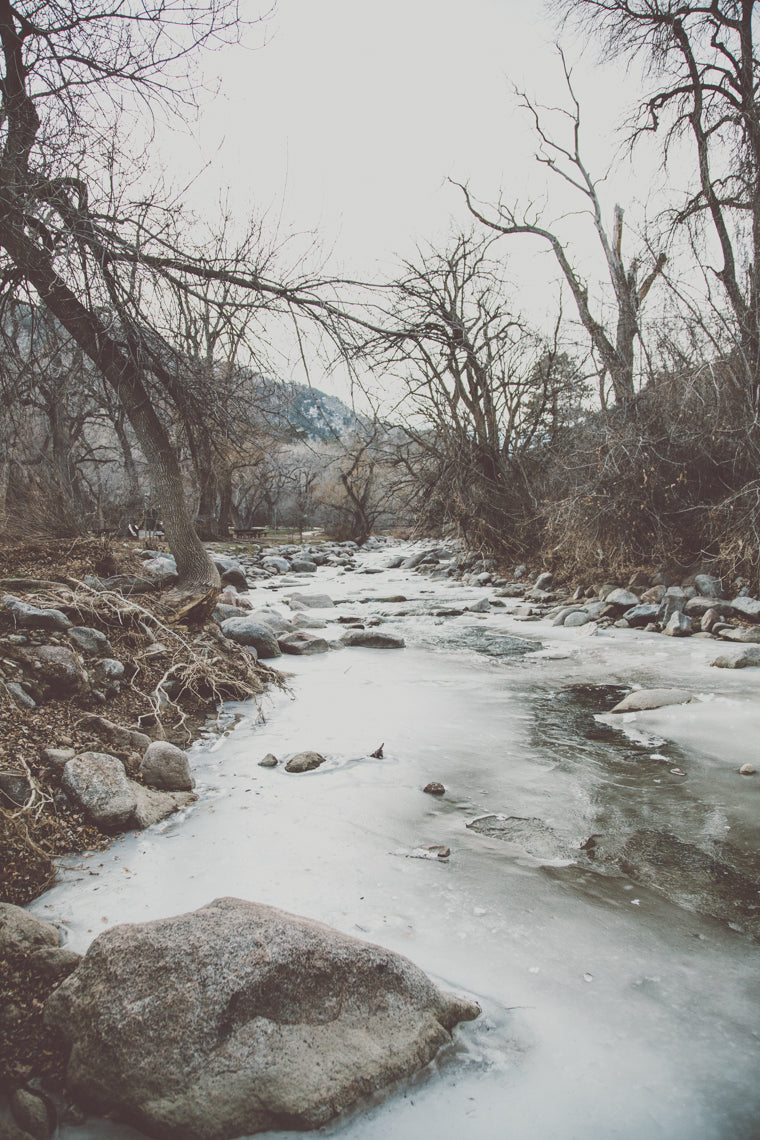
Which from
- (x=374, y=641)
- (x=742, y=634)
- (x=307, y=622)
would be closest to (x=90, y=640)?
(x=374, y=641)

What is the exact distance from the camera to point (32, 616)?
3293mm

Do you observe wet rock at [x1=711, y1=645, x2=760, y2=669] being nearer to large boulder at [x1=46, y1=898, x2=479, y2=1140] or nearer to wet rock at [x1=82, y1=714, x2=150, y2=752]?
large boulder at [x1=46, y1=898, x2=479, y2=1140]

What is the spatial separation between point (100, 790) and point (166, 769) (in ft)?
1.35

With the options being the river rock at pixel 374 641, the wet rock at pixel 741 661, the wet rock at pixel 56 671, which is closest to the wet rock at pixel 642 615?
the wet rock at pixel 741 661

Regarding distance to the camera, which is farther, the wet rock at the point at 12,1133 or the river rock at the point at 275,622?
the river rock at the point at 275,622

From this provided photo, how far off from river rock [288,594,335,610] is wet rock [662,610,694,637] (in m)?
4.12

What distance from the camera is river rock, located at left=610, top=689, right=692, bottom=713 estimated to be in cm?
374

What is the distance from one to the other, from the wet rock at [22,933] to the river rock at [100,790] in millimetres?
683

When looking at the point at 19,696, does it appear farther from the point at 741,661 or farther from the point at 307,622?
the point at 741,661

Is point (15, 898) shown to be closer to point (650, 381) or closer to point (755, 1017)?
point (755, 1017)

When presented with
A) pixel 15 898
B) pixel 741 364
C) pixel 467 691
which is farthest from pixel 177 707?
pixel 741 364

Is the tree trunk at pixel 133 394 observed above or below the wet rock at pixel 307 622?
above

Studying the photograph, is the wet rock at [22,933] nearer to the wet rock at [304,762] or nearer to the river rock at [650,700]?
the wet rock at [304,762]

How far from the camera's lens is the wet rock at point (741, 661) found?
446 centimetres
